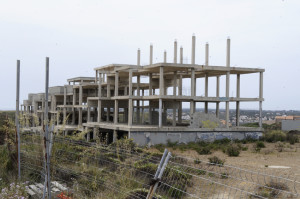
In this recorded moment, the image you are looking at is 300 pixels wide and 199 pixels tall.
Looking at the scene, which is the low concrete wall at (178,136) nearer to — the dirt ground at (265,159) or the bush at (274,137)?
the bush at (274,137)

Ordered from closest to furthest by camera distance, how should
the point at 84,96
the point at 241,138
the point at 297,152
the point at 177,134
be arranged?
the point at 297,152, the point at 177,134, the point at 241,138, the point at 84,96

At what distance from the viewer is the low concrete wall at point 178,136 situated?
90.6ft

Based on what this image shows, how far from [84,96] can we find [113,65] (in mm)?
10940

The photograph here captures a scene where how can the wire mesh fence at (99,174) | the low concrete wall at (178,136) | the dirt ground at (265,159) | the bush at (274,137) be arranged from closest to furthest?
the wire mesh fence at (99,174) → the dirt ground at (265,159) → the low concrete wall at (178,136) → the bush at (274,137)

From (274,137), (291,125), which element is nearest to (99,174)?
(274,137)

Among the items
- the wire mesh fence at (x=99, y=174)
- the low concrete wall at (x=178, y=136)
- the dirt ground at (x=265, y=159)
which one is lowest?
the dirt ground at (x=265, y=159)

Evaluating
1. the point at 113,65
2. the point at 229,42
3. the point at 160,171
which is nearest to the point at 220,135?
the point at 229,42

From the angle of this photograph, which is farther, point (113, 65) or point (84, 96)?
point (84, 96)

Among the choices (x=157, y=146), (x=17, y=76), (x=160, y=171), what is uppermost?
(x=17, y=76)

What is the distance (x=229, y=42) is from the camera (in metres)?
32.8

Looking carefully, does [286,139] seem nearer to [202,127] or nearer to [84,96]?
[202,127]

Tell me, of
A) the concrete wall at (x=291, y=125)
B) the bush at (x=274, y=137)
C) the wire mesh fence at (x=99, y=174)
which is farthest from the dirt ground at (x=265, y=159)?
the concrete wall at (x=291, y=125)

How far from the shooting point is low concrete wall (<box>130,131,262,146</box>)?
27609 millimetres

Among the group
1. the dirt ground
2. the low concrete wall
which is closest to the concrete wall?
the low concrete wall
